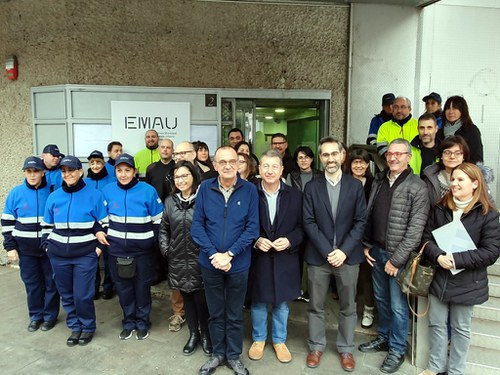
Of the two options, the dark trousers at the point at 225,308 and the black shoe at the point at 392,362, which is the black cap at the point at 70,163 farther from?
the black shoe at the point at 392,362

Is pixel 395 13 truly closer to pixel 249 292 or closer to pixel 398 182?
pixel 398 182

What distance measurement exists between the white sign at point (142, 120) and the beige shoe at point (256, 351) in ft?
11.1

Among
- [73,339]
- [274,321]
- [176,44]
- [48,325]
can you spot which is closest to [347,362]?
[274,321]

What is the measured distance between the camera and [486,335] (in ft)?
10.5

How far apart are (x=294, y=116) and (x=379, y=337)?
3.82m

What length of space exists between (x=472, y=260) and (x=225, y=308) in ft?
6.30

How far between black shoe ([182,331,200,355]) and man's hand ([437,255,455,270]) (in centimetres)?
222

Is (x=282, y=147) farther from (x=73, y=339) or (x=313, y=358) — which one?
(x=73, y=339)

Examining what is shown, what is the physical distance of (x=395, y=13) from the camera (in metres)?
5.58

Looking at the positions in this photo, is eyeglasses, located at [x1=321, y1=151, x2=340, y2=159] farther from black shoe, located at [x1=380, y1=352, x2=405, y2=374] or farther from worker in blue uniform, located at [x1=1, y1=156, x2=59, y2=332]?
worker in blue uniform, located at [x1=1, y1=156, x2=59, y2=332]

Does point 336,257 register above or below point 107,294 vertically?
above

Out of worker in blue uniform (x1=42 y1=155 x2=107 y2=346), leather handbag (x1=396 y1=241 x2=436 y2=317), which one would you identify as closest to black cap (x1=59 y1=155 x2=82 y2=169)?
worker in blue uniform (x1=42 y1=155 x2=107 y2=346)

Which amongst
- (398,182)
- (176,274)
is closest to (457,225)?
(398,182)

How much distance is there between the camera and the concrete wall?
5430 millimetres
